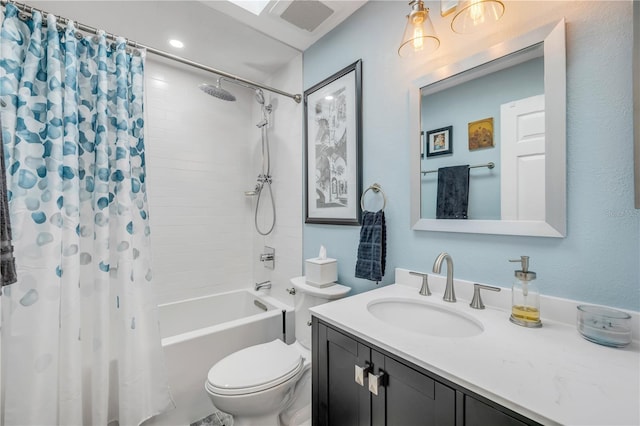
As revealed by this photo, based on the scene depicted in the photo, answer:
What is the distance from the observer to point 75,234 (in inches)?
48.1

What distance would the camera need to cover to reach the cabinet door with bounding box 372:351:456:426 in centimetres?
68

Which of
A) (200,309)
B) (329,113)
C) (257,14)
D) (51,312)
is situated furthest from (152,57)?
(200,309)

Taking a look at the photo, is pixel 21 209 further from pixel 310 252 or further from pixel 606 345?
pixel 606 345

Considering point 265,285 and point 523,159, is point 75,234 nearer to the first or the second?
point 265,285

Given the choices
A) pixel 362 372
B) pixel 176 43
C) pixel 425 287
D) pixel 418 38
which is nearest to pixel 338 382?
pixel 362 372

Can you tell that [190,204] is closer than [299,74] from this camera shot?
No

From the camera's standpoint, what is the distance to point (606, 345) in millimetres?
750

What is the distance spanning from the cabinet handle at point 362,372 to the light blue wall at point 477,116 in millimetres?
728

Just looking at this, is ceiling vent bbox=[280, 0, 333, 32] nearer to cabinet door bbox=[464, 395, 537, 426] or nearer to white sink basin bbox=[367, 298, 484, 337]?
white sink basin bbox=[367, 298, 484, 337]

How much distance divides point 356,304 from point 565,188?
84 cm

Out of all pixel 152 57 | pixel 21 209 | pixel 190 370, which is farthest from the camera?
pixel 152 57

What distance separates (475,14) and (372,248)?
3.49 feet

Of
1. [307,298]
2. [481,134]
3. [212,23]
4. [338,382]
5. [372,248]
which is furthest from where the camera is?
[212,23]

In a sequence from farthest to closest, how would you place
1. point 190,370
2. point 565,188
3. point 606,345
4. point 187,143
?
point 187,143
point 190,370
point 565,188
point 606,345
